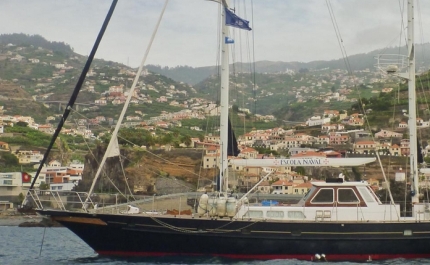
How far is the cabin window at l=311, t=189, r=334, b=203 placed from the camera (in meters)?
26.8

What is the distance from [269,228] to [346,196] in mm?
3158

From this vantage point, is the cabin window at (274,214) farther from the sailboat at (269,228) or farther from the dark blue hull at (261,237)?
the dark blue hull at (261,237)

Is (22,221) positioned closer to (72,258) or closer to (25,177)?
(25,177)

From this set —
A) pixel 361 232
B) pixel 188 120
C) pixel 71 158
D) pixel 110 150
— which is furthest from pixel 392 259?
pixel 188 120

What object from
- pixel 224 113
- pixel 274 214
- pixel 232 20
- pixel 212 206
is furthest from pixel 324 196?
pixel 232 20

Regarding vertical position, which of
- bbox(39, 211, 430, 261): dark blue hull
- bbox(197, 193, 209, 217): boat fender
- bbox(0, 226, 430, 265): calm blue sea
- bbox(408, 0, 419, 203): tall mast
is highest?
bbox(408, 0, 419, 203): tall mast

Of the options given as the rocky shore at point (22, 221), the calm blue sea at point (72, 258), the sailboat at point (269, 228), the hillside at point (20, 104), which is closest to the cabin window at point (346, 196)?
the sailboat at point (269, 228)

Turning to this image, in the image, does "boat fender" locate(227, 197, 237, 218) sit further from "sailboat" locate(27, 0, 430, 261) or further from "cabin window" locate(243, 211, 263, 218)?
"cabin window" locate(243, 211, 263, 218)

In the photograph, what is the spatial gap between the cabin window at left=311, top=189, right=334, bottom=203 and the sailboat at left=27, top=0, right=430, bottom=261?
1.4 inches

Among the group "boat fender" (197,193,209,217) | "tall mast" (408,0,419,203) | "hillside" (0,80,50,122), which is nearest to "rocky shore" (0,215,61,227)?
"boat fender" (197,193,209,217)

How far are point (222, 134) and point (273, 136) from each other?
93.1 metres

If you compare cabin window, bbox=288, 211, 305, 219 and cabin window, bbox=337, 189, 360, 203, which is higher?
cabin window, bbox=337, 189, 360, 203

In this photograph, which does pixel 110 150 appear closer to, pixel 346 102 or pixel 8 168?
pixel 8 168

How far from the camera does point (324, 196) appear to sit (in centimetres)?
2684
